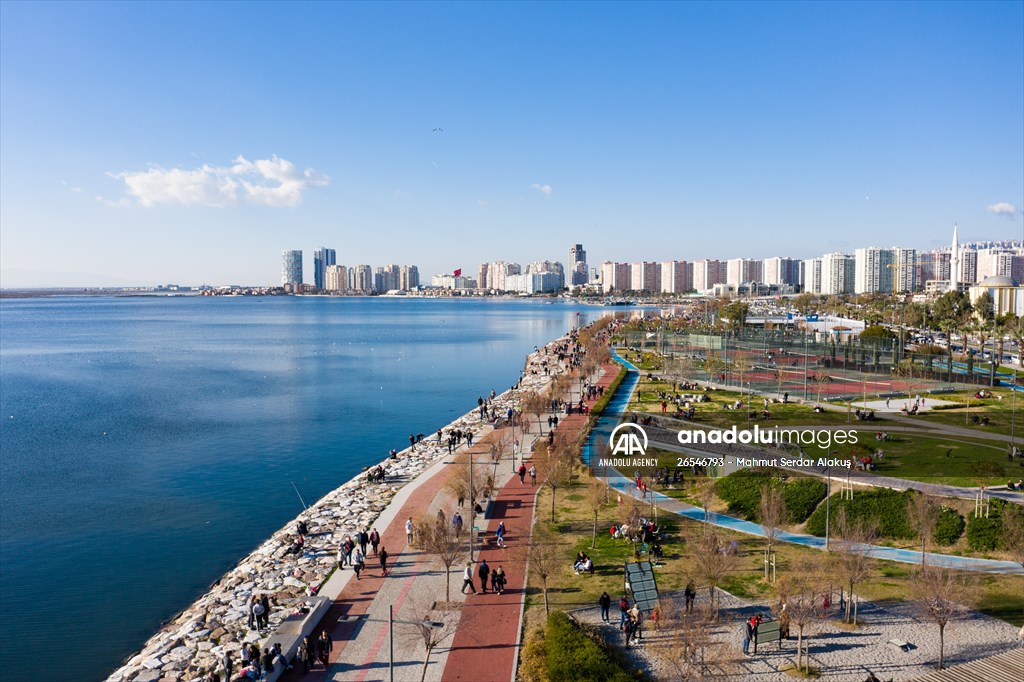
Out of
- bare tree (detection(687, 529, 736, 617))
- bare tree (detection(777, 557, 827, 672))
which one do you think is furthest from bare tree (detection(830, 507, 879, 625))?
bare tree (detection(687, 529, 736, 617))

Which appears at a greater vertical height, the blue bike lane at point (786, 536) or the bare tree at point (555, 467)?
the bare tree at point (555, 467)

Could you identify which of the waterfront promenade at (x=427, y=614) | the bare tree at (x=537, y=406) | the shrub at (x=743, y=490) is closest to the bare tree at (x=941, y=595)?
the shrub at (x=743, y=490)

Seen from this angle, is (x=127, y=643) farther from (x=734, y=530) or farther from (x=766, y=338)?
(x=766, y=338)

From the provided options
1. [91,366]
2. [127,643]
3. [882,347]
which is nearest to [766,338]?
[882,347]

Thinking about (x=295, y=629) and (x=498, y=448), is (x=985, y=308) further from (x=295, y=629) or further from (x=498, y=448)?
(x=295, y=629)

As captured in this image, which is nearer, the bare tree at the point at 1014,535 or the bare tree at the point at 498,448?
the bare tree at the point at 1014,535

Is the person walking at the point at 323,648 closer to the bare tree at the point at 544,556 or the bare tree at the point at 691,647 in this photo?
the bare tree at the point at 544,556
